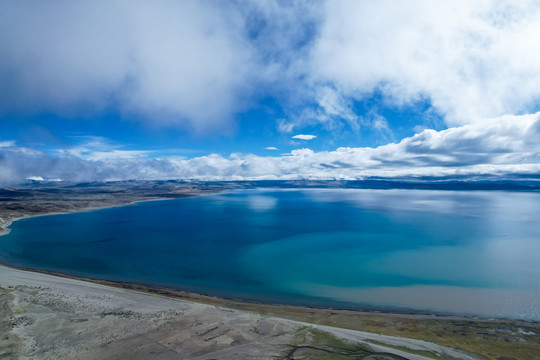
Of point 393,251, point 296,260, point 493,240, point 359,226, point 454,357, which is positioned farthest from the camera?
point 359,226

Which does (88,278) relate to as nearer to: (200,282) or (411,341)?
(200,282)

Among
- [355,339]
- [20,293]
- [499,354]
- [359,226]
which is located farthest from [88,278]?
[359,226]

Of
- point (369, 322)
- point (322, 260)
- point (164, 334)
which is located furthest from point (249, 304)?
point (322, 260)

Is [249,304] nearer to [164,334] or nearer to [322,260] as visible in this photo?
[164,334]

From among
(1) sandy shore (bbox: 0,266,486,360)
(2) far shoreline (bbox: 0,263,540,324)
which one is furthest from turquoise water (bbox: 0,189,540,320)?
(1) sandy shore (bbox: 0,266,486,360)

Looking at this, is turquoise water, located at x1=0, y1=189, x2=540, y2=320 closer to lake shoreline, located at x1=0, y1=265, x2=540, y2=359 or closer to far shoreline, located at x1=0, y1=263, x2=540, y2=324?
far shoreline, located at x1=0, y1=263, x2=540, y2=324

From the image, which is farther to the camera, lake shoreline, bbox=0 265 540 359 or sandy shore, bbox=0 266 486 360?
lake shoreline, bbox=0 265 540 359
